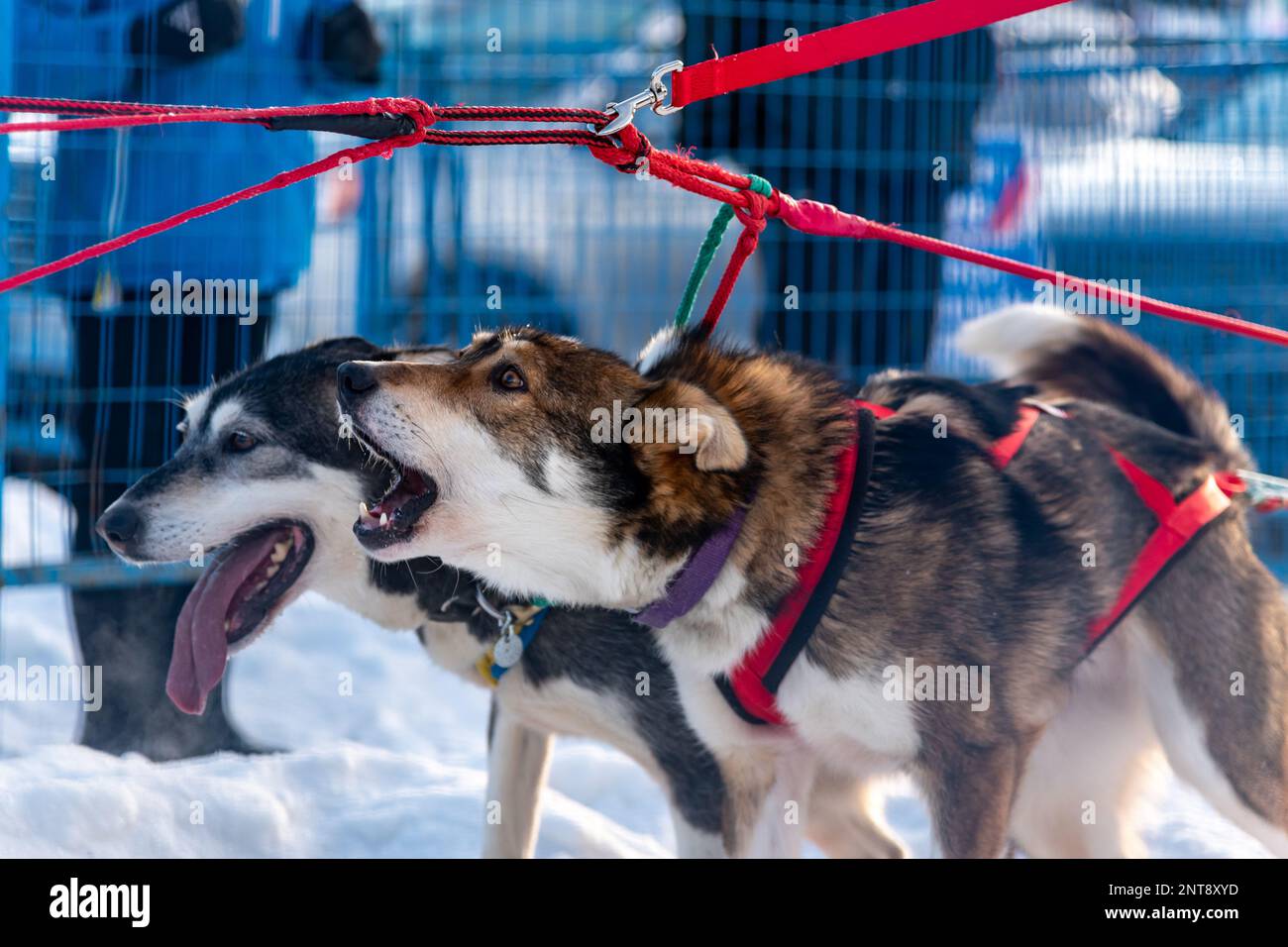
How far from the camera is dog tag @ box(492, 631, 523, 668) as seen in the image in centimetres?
248

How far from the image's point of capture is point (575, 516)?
2.17 metres

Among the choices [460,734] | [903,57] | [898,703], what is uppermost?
[903,57]

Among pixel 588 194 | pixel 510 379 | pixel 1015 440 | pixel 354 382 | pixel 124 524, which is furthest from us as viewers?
pixel 588 194

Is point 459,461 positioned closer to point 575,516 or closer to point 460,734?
point 575,516

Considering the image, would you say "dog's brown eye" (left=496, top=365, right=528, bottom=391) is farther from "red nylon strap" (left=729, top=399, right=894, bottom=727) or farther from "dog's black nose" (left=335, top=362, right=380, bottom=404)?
"red nylon strap" (left=729, top=399, right=894, bottom=727)

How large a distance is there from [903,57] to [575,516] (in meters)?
2.74

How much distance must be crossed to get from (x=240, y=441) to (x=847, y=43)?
1.25m

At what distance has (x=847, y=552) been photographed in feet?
7.34

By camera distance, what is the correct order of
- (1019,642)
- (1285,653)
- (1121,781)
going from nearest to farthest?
1. (1019,642)
2. (1285,653)
3. (1121,781)

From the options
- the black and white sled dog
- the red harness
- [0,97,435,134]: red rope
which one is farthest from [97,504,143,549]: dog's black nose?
the red harness

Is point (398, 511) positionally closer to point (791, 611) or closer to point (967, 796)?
point (791, 611)

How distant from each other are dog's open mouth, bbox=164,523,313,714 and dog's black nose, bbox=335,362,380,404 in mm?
568

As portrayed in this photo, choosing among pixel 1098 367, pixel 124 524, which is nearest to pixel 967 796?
pixel 1098 367
